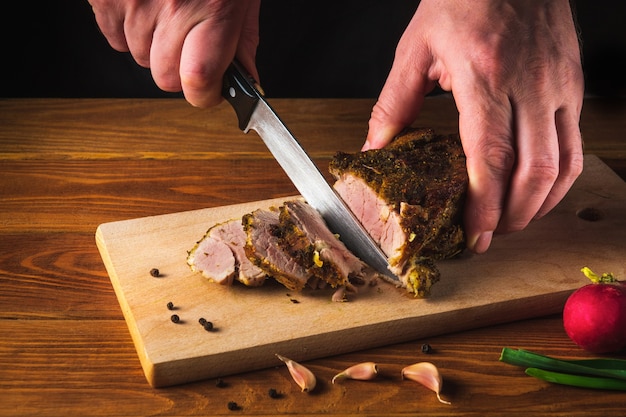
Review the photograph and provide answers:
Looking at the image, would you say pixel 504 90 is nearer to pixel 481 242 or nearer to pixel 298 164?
pixel 481 242

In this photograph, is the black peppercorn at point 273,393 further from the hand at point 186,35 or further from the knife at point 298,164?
the hand at point 186,35

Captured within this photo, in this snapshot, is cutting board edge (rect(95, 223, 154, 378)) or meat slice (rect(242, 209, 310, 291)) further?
meat slice (rect(242, 209, 310, 291))

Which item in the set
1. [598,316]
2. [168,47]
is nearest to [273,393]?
[598,316]

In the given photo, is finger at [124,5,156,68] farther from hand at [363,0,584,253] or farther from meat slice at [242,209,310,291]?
hand at [363,0,584,253]

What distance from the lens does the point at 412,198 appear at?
11.0ft

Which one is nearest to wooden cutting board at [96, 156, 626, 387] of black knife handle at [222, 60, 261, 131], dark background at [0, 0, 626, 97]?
black knife handle at [222, 60, 261, 131]

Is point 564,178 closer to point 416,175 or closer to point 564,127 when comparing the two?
point 564,127

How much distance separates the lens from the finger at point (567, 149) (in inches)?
139

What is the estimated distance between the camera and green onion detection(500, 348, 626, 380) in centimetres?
299

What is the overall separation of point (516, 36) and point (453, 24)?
0.82 feet

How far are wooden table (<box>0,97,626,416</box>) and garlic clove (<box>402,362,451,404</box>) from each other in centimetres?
3

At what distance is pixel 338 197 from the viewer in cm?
356

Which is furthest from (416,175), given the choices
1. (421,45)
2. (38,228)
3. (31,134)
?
(31,134)

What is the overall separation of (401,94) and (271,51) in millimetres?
1404
